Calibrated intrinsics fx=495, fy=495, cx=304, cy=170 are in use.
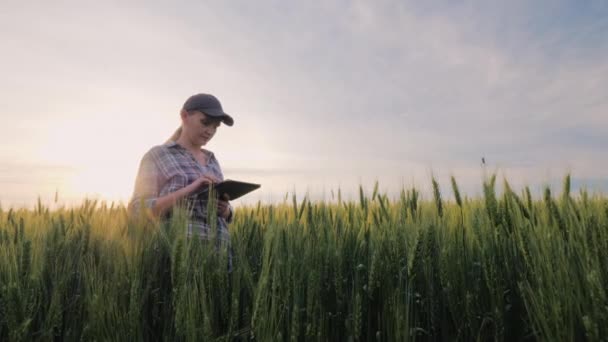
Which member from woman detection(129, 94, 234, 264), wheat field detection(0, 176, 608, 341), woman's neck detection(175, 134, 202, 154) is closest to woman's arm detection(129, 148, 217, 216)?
woman detection(129, 94, 234, 264)

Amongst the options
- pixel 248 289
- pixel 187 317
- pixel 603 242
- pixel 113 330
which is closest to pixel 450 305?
pixel 603 242

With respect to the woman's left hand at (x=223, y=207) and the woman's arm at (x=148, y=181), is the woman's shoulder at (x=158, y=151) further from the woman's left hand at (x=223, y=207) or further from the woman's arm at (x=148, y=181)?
the woman's left hand at (x=223, y=207)

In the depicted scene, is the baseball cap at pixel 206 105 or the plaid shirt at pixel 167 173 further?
the baseball cap at pixel 206 105

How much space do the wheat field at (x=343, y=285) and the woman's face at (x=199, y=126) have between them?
1637mm

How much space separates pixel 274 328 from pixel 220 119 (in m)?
2.44

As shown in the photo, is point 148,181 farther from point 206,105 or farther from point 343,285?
point 343,285

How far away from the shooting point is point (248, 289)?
204 cm

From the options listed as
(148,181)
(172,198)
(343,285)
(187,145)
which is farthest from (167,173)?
(343,285)

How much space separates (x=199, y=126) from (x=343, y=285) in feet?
7.54

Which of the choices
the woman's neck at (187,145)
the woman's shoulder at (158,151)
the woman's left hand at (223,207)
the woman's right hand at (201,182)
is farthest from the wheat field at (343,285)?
the woman's neck at (187,145)

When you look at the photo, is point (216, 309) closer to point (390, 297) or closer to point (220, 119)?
point (390, 297)

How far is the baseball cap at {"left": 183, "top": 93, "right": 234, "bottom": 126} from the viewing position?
152 inches

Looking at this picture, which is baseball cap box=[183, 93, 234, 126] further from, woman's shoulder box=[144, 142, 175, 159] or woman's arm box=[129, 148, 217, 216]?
woman's arm box=[129, 148, 217, 216]

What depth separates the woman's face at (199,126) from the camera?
389 centimetres
